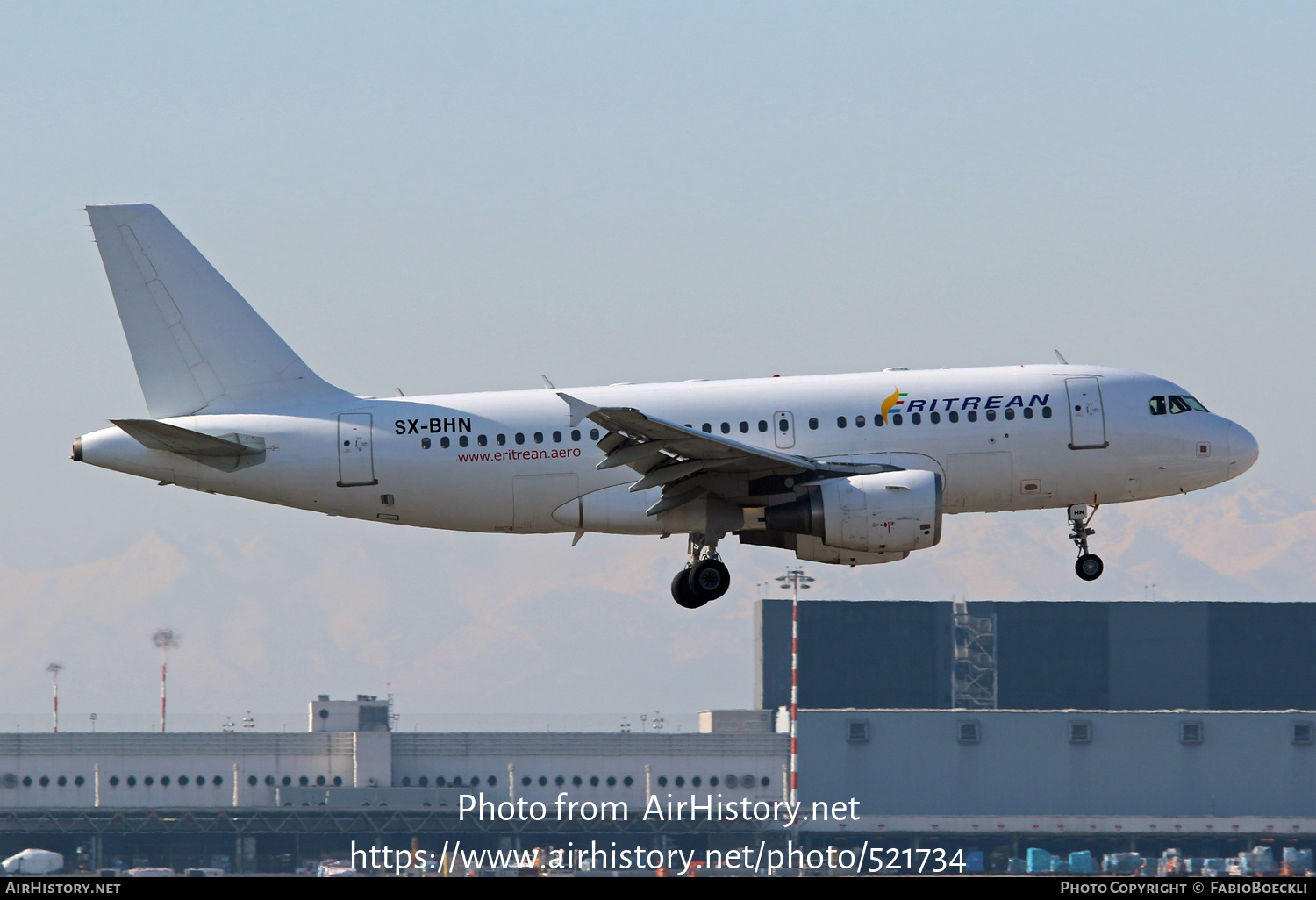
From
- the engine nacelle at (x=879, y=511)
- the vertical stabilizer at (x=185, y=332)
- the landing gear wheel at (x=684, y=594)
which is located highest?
the vertical stabilizer at (x=185, y=332)

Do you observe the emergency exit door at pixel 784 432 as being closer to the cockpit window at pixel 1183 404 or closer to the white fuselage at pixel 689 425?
the white fuselage at pixel 689 425

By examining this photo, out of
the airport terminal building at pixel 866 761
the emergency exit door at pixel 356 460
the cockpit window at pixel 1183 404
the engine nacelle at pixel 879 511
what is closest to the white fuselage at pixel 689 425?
the emergency exit door at pixel 356 460

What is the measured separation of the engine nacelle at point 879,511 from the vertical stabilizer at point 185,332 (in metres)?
11.7

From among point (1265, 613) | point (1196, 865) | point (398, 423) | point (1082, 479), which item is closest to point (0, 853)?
point (1196, 865)

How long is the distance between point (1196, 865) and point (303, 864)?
162 ft

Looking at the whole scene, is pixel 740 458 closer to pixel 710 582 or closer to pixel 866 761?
pixel 710 582

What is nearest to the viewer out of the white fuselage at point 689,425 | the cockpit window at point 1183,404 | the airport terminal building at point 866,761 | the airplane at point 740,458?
the airplane at point 740,458

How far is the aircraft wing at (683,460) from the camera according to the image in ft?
119

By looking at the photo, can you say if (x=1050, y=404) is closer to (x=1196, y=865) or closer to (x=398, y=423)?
(x=398, y=423)

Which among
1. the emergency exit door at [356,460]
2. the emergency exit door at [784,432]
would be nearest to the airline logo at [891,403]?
the emergency exit door at [784,432]

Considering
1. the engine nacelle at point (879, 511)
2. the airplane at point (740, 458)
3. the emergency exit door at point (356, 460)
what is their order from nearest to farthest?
the engine nacelle at point (879, 511) → the airplane at point (740, 458) → the emergency exit door at point (356, 460)

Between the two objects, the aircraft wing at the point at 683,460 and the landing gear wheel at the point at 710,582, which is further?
the landing gear wheel at the point at 710,582

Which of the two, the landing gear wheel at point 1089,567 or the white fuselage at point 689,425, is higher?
the white fuselage at point 689,425
